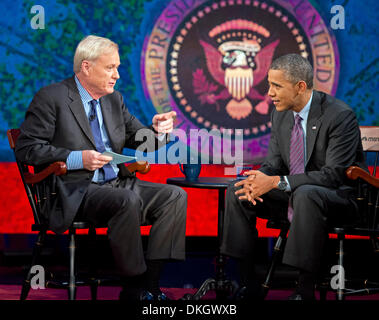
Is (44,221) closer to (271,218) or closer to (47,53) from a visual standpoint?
(271,218)

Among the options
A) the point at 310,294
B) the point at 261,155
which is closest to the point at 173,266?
the point at 261,155

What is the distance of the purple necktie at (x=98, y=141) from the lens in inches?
134

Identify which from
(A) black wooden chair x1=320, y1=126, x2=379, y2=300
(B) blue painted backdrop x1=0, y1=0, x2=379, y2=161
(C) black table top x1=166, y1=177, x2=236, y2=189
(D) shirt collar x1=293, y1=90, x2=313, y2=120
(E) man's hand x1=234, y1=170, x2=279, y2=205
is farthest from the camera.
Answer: (B) blue painted backdrop x1=0, y1=0, x2=379, y2=161

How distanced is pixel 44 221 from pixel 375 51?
3.08m

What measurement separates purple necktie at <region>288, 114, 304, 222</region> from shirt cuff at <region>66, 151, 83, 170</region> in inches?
47.8

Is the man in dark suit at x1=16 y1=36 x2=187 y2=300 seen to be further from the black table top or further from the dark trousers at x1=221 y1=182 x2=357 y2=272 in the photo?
the dark trousers at x1=221 y1=182 x2=357 y2=272

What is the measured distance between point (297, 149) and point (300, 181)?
0.86 ft

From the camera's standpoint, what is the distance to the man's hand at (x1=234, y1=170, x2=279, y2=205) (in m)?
3.11

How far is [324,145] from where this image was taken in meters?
3.23

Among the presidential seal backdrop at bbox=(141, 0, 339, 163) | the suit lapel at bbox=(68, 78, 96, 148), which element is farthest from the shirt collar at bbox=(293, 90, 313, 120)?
the presidential seal backdrop at bbox=(141, 0, 339, 163)

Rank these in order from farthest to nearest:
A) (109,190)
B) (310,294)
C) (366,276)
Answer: (366,276)
(109,190)
(310,294)

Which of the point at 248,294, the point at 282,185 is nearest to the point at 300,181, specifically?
the point at 282,185

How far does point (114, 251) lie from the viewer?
3051 millimetres

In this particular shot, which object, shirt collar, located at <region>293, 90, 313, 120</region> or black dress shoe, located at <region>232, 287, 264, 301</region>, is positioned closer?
black dress shoe, located at <region>232, 287, 264, 301</region>
